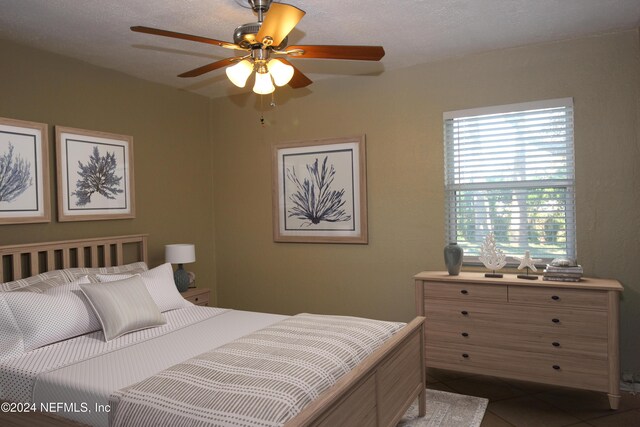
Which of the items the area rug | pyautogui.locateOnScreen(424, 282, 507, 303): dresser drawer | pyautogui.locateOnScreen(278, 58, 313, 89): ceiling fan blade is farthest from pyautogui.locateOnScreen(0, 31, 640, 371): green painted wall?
pyautogui.locateOnScreen(278, 58, 313, 89): ceiling fan blade

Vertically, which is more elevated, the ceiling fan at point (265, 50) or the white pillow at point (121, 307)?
the ceiling fan at point (265, 50)

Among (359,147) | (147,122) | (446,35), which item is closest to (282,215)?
(359,147)

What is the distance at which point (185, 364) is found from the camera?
83.1 inches

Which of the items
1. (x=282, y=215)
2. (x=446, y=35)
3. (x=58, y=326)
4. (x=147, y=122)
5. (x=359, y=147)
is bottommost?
(x=58, y=326)

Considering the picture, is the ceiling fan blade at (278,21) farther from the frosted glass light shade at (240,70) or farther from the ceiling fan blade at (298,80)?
the ceiling fan blade at (298,80)

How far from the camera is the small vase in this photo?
3564mm

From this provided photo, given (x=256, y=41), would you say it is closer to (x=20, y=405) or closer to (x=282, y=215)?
(x=20, y=405)

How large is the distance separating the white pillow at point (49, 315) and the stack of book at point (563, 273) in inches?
117

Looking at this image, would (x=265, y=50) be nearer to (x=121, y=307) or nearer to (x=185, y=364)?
(x=185, y=364)

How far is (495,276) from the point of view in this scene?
3.46 meters

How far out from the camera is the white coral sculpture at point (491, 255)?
3.52 metres

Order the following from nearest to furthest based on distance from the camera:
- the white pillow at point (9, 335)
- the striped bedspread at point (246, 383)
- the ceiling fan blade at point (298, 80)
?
the striped bedspread at point (246, 383)
the white pillow at point (9, 335)
the ceiling fan blade at point (298, 80)

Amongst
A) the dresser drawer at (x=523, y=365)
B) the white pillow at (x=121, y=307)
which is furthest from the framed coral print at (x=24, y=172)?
the dresser drawer at (x=523, y=365)

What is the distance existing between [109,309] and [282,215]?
7.04 feet
